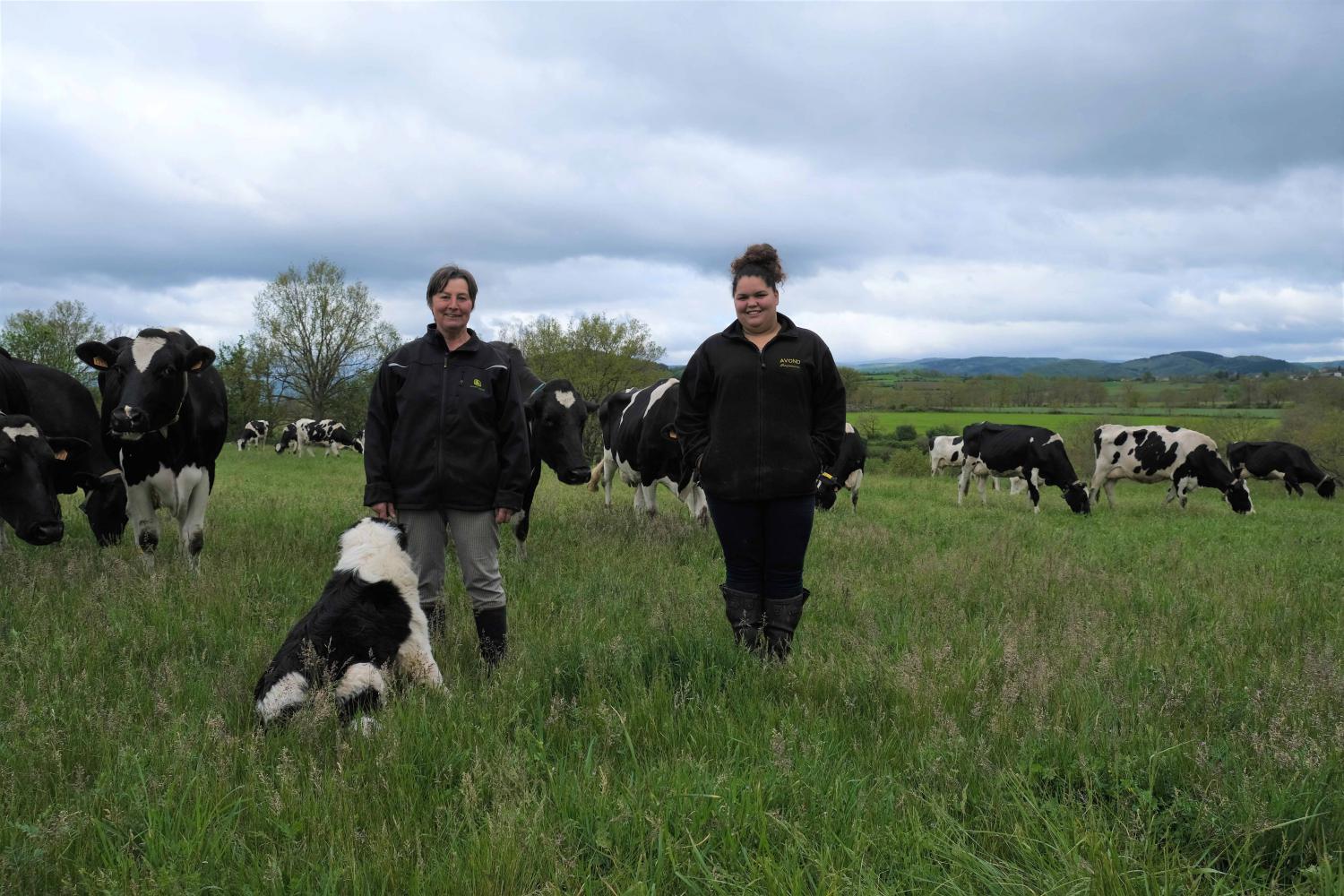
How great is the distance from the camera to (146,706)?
405 cm

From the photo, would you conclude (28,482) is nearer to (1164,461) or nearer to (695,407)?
(695,407)

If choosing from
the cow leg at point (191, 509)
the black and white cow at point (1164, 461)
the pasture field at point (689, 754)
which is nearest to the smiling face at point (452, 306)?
the pasture field at point (689, 754)

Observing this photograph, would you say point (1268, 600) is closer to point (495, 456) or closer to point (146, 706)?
point (495, 456)

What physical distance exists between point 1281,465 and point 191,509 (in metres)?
31.4

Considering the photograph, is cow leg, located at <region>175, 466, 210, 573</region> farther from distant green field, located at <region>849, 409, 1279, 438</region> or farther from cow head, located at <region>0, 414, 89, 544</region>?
distant green field, located at <region>849, 409, 1279, 438</region>

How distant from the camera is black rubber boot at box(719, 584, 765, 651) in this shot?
4656 millimetres

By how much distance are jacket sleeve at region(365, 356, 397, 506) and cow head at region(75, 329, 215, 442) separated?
9.99 feet

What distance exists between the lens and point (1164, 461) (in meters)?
20.3

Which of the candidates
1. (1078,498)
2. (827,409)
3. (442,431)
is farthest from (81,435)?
(1078,498)

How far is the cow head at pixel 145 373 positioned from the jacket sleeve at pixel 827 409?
5.50 meters

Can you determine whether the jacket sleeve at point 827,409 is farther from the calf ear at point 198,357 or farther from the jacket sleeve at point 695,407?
the calf ear at point 198,357

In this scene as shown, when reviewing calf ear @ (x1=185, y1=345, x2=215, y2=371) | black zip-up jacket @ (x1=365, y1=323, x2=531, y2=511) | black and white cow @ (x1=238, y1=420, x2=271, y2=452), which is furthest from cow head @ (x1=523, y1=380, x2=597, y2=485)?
black and white cow @ (x1=238, y1=420, x2=271, y2=452)

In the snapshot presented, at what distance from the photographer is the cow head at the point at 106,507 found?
8211mm

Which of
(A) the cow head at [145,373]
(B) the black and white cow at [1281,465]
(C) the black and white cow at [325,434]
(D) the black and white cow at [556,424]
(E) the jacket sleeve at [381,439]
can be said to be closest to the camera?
(E) the jacket sleeve at [381,439]
